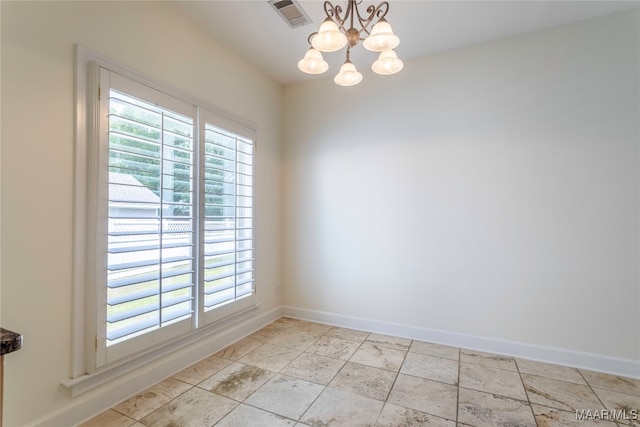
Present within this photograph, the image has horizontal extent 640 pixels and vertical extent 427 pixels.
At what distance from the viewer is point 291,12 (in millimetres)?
2299

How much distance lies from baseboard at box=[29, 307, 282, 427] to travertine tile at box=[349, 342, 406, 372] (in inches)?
46.4

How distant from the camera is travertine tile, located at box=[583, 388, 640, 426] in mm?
1808

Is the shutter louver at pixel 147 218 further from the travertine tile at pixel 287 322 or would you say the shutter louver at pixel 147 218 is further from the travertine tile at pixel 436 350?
the travertine tile at pixel 436 350

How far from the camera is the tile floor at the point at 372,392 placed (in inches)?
70.7

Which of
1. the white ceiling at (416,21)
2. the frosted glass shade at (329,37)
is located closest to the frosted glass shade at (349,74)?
the frosted glass shade at (329,37)

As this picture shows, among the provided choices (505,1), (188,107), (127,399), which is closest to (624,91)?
(505,1)

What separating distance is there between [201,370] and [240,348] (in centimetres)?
44

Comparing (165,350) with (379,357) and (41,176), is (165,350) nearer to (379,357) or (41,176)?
(41,176)

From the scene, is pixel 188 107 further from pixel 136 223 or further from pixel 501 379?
pixel 501 379

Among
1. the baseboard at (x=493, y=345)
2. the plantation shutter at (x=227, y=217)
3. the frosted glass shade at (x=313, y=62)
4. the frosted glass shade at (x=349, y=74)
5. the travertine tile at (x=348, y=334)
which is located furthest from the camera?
the travertine tile at (x=348, y=334)

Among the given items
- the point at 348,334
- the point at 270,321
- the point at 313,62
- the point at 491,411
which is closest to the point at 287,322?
the point at 270,321

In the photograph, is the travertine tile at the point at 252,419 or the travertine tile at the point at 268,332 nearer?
the travertine tile at the point at 252,419

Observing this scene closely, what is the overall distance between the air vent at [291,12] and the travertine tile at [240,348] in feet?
9.26

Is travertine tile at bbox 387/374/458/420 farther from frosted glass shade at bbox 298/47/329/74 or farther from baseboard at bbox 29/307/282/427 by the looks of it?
frosted glass shade at bbox 298/47/329/74
